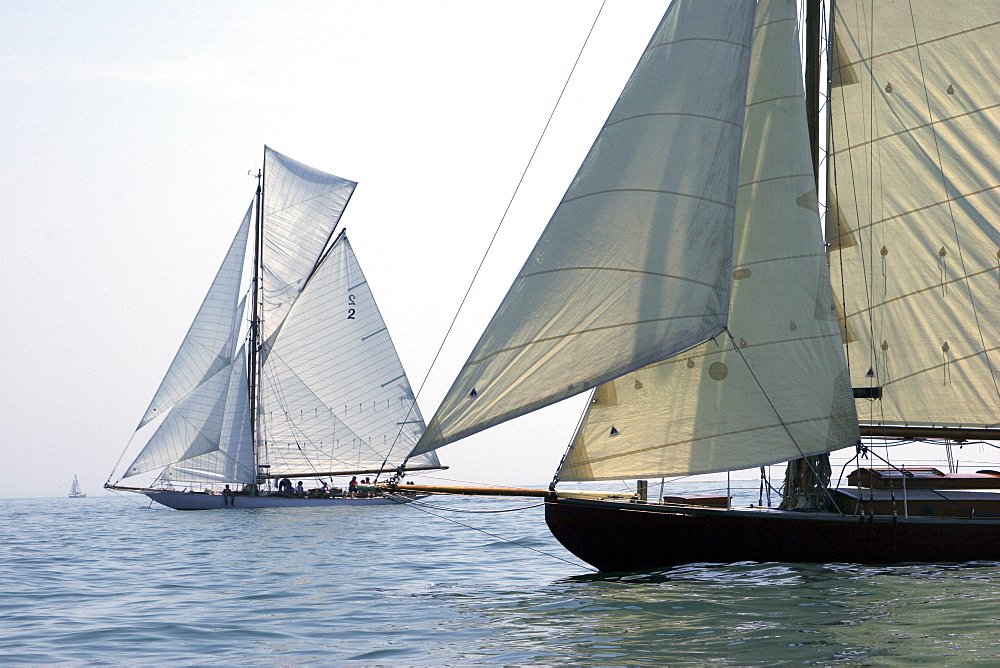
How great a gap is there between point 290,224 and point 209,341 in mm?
7861

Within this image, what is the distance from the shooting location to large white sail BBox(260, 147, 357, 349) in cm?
5200

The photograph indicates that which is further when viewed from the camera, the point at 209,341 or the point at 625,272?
the point at 209,341

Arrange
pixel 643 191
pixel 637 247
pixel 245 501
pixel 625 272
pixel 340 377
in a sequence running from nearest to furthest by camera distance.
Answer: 1. pixel 625 272
2. pixel 637 247
3. pixel 643 191
4. pixel 340 377
5. pixel 245 501

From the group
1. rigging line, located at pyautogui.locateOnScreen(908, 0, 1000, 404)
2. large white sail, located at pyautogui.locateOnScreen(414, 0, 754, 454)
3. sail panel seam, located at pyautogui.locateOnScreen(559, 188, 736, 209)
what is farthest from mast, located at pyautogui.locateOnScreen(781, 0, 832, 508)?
sail panel seam, located at pyautogui.locateOnScreen(559, 188, 736, 209)

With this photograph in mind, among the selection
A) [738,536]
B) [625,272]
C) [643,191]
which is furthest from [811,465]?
[643,191]

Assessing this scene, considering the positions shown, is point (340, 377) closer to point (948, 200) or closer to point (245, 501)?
point (245, 501)

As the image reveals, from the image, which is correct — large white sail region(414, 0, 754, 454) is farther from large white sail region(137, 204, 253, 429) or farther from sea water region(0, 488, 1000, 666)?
large white sail region(137, 204, 253, 429)

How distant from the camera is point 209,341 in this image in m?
49.1

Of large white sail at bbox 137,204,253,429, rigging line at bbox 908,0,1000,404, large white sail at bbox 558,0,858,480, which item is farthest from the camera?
large white sail at bbox 137,204,253,429

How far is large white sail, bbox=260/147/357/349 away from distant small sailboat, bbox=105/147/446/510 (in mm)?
65

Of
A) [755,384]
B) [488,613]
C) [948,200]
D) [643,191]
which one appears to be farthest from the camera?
[948,200]

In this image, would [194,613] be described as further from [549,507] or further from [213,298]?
[213,298]

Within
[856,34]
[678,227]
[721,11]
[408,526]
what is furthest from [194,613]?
[408,526]

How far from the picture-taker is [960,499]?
1744 centimetres
